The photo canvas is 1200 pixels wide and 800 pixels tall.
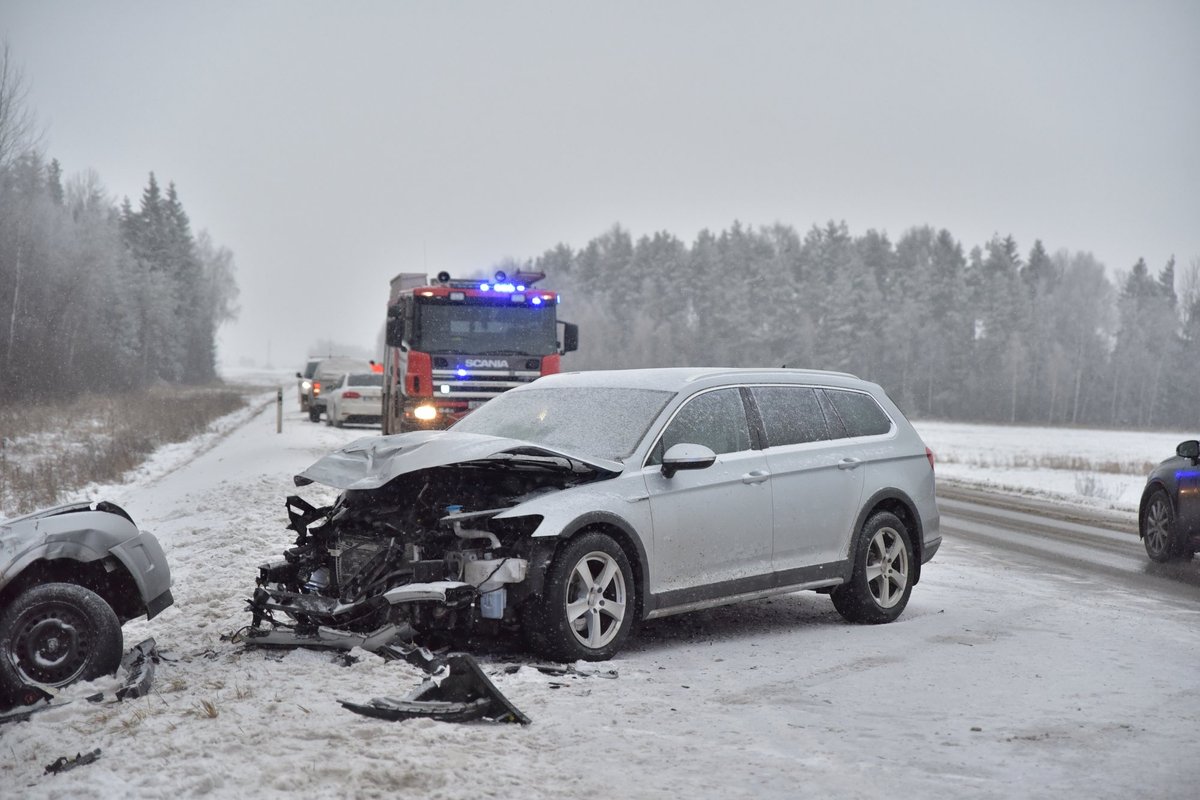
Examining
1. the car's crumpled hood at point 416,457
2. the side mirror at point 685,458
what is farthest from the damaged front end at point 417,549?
the side mirror at point 685,458

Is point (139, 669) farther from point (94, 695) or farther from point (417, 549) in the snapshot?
point (417, 549)

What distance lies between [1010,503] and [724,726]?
52.3ft

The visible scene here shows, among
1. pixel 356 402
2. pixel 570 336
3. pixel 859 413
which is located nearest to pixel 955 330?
pixel 356 402

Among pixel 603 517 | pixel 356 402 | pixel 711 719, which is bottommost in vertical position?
pixel 711 719

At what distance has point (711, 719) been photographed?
5.70m

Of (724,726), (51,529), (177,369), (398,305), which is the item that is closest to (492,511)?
(724,726)

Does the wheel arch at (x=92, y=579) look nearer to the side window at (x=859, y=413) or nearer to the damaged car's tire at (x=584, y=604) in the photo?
the damaged car's tire at (x=584, y=604)

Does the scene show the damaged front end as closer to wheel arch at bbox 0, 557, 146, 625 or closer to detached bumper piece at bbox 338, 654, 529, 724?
wheel arch at bbox 0, 557, 146, 625

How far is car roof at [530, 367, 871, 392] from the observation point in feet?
26.4

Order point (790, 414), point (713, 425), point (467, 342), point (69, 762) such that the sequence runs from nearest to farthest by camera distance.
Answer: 1. point (69, 762)
2. point (713, 425)
3. point (790, 414)
4. point (467, 342)

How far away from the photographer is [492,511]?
673 cm

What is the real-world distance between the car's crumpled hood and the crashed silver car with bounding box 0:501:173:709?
47.9 inches

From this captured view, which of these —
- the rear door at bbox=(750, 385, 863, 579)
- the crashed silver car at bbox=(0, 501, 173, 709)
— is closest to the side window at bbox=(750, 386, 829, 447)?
the rear door at bbox=(750, 385, 863, 579)

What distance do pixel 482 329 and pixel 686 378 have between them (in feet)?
39.7
